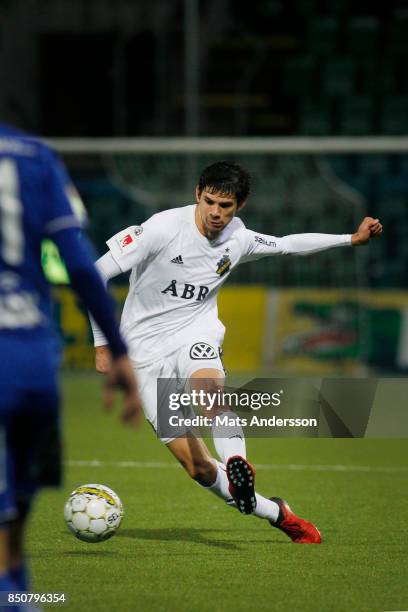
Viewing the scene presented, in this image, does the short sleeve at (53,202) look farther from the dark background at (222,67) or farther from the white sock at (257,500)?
the dark background at (222,67)

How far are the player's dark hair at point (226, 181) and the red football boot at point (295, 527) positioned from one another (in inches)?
66.2

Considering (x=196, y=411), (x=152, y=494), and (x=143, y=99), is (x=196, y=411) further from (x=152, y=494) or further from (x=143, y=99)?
(x=143, y=99)

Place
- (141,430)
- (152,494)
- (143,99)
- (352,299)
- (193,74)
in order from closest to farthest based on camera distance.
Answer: (152,494) → (141,430) → (352,299) → (193,74) → (143,99)

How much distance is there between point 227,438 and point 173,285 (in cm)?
93

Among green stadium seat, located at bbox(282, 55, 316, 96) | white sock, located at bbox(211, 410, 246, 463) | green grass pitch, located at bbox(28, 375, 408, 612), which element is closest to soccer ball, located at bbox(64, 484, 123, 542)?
green grass pitch, located at bbox(28, 375, 408, 612)

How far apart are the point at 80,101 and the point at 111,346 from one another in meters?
21.8

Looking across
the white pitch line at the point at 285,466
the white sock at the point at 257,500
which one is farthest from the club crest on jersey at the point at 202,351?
the white pitch line at the point at 285,466

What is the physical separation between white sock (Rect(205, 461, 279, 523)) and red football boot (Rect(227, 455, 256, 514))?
0.28 m

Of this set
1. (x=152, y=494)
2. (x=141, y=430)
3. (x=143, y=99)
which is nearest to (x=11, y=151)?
(x=152, y=494)

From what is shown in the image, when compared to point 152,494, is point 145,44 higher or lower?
higher

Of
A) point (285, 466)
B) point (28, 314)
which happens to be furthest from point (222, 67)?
point (28, 314)

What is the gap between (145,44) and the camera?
920 inches

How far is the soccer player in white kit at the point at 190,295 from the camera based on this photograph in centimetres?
647

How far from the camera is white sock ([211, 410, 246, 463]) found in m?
6.26
